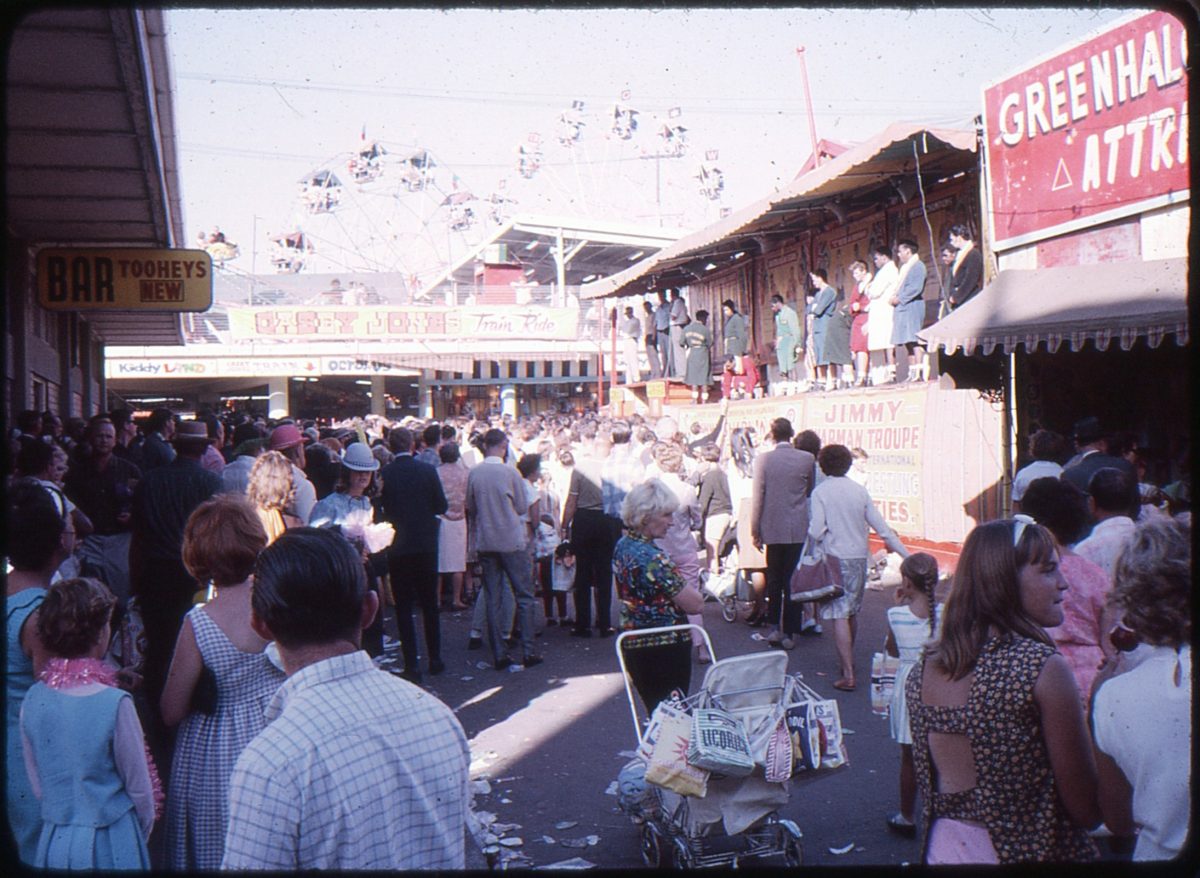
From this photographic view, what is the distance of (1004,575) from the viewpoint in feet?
8.48

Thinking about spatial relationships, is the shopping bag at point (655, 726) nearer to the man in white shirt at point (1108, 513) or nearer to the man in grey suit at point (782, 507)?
the man in white shirt at point (1108, 513)

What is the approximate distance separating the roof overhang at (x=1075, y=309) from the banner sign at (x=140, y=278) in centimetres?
677

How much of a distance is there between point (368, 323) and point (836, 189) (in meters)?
20.1

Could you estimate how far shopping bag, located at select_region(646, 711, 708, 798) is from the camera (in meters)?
4.03

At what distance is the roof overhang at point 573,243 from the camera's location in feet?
109

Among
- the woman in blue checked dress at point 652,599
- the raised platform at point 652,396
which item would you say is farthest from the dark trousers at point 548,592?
the raised platform at point 652,396

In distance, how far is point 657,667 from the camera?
5.05 m

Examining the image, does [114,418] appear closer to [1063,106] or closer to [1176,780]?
[1176,780]

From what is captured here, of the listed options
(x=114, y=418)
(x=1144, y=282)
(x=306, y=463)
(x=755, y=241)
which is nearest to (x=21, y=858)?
(x=306, y=463)

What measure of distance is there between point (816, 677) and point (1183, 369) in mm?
5387

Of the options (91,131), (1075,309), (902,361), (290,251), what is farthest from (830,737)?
(290,251)

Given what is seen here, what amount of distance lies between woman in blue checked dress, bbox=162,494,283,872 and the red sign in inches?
351

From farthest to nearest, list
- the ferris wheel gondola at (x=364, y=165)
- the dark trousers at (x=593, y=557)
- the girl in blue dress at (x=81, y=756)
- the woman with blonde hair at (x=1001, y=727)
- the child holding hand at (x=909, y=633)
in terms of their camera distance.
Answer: the ferris wheel gondola at (x=364, y=165), the dark trousers at (x=593, y=557), the child holding hand at (x=909, y=633), the girl in blue dress at (x=81, y=756), the woman with blonde hair at (x=1001, y=727)

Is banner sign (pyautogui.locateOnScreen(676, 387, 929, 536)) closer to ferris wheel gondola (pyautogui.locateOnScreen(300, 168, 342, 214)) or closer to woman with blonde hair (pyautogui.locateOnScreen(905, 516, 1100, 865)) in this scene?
woman with blonde hair (pyautogui.locateOnScreen(905, 516, 1100, 865))
